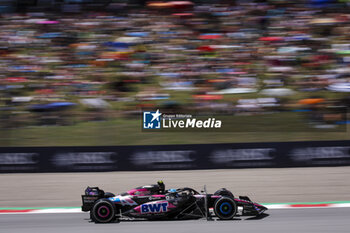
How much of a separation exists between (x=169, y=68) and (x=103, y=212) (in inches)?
302

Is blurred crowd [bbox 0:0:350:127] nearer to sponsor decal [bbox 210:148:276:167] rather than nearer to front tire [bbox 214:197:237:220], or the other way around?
sponsor decal [bbox 210:148:276:167]

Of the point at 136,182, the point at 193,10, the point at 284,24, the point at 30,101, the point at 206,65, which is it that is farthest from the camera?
the point at 193,10

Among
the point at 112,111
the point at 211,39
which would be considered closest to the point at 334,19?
the point at 211,39

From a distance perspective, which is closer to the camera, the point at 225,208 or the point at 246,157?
the point at 225,208

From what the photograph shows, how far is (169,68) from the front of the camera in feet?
48.2

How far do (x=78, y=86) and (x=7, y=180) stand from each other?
3921mm

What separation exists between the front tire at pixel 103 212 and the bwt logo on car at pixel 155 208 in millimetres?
516

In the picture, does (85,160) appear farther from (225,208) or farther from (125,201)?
(225,208)

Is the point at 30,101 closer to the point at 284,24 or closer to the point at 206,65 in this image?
the point at 206,65

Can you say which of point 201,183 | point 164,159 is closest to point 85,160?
point 164,159

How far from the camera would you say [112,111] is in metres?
12.8

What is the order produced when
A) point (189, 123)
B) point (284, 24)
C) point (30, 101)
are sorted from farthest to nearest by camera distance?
1. point (284, 24)
2. point (30, 101)
3. point (189, 123)

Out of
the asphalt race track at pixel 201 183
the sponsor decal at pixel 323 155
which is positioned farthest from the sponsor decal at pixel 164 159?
the sponsor decal at pixel 323 155

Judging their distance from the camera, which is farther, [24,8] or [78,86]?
[24,8]
